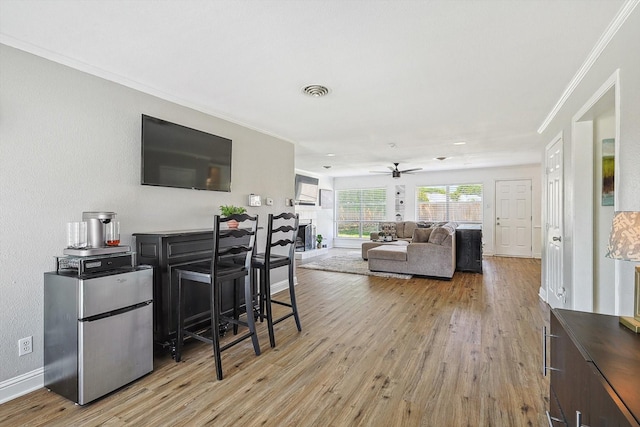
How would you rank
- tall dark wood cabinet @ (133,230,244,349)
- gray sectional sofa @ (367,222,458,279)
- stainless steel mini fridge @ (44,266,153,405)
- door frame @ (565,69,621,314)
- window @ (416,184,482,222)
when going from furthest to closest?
window @ (416,184,482,222) → gray sectional sofa @ (367,222,458,279) → door frame @ (565,69,621,314) → tall dark wood cabinet @ (133,230,244,349) → stainless steel mini fridge @ (44,266,153,405)

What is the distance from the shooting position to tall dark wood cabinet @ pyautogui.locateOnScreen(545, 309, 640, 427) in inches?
33.4

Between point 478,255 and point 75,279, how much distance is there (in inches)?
245

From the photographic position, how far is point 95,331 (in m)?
2.02

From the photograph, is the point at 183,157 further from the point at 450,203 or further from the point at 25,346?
the point at 450,203

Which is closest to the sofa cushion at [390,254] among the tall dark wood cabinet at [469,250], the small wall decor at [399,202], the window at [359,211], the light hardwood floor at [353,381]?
the tall dark wood cabinet at [469,250]

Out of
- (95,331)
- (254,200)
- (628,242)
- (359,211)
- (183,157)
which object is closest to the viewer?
(628,242)

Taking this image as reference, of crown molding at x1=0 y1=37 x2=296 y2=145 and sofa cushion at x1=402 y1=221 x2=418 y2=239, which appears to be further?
sofa cushion at x1=402 y1=221 x2=418 y2=239

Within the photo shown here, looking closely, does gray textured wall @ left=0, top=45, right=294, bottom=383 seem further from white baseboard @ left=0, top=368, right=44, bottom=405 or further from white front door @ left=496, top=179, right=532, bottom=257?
white front door @ left=496, top=179, right=532, bottom=257

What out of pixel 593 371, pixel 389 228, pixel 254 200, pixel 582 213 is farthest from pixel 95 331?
pixel 389 228

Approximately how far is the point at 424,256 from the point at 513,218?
13.2 feet

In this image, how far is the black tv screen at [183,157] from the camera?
284cm

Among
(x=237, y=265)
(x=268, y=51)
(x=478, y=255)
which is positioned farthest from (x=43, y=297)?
(x=478, y=255)

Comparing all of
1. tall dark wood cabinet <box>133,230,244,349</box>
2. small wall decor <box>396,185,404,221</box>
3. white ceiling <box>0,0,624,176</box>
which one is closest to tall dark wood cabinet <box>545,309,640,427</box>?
white ceiling <box>0,0,624,176</box>

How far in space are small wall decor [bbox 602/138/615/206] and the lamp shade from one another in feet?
6.05
